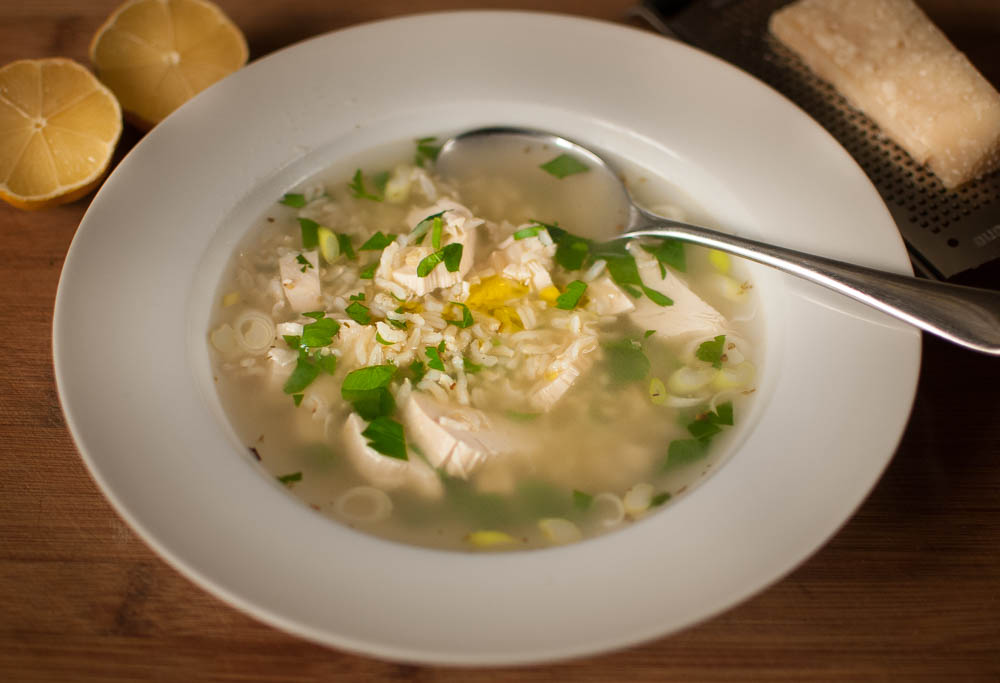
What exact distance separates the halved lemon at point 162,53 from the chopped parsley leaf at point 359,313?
1.15 meters

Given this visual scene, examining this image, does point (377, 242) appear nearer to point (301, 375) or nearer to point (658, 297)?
point (301, 375)

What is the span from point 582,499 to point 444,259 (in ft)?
2.80

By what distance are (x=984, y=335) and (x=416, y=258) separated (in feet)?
5.18

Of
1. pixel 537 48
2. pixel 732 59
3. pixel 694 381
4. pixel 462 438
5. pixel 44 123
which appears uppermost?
pixel 732 59

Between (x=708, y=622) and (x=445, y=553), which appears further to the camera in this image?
(x=708, y=622)

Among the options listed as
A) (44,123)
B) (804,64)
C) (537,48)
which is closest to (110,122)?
(44,123)

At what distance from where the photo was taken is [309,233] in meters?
2.67

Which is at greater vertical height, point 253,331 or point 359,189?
point 359,189

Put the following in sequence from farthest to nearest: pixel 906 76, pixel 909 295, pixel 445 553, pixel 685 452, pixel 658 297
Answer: pixel 906 76 → pixel 658 297 → pixel 685 452 → pixel 909 295 → pixel 445 553

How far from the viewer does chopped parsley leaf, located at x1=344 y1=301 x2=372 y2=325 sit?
2.42 metres

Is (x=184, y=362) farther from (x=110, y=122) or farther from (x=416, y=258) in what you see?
(x=110, y=122)

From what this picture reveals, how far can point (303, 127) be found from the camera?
8.94ft

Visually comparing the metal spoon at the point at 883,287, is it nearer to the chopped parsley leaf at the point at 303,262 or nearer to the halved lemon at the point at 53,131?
the chopped parsley leaf at the point at 303,262

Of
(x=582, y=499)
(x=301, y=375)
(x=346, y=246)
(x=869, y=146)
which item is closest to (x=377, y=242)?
(x=346, y=246)
